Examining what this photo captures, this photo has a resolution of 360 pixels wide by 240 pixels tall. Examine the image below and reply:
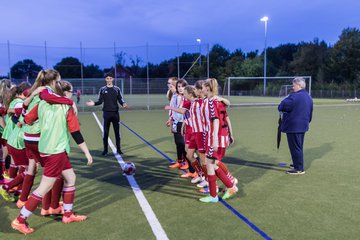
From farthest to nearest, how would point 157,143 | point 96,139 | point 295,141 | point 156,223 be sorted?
point 96,139
point 157,143
point 295,141
point 156,223

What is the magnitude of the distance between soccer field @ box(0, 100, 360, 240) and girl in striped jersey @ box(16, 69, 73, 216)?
0.68 feet

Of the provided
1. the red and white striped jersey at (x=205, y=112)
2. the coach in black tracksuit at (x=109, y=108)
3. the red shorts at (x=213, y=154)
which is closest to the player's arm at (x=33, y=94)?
the red and white striped jersey at (x=205, y=112)

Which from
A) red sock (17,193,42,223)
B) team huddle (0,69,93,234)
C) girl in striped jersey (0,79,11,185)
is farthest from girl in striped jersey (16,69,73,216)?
girl in striped jersey (0,79,11,185)

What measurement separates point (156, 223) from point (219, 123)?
5.60 feet

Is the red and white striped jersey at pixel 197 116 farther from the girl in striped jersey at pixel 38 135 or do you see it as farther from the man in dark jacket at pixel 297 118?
the man in dark jacket at pixel 297 118

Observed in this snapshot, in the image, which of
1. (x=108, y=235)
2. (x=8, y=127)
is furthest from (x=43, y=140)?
(x=8, y=127)

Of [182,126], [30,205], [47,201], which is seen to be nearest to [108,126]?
[182,126]

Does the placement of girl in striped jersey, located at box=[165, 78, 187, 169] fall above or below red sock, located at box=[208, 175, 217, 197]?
above

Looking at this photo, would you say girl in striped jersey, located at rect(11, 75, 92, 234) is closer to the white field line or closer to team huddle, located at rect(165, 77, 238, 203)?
the white field line

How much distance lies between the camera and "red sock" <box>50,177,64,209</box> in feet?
14.9

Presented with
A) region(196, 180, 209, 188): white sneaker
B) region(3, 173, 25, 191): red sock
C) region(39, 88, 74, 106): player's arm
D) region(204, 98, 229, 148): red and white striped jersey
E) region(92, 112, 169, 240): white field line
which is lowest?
region(92, 112, 169, 240): white field line

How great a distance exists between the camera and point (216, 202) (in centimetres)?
519

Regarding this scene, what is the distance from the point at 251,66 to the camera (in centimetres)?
6275

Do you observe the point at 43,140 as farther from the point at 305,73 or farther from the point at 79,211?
the point at 305,73
